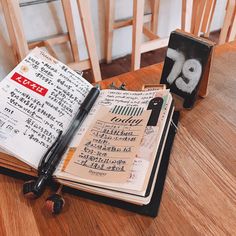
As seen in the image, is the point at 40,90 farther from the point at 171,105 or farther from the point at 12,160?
the point at 171,105

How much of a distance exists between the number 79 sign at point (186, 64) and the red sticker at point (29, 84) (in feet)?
1.11

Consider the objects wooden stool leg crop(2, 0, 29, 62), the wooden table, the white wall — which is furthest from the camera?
the white wall

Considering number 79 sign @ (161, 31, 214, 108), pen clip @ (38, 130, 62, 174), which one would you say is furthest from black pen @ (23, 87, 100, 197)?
number 79 sign @ (161, 31, 214, 108)

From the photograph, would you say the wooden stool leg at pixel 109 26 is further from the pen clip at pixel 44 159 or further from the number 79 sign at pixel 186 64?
the pen clip at pixel 44 159

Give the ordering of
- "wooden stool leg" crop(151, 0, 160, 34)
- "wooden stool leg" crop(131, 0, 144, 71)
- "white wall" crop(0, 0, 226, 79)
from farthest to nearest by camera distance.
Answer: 1. "wooden stool leg" crop(151, 0, 160, 34)
2. "white wall" crop(0, 0, 226, 79)
3. "wooden stool leg" crop(131, 0, 144, 71)

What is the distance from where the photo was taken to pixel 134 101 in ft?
2.20

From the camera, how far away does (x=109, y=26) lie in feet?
6.46

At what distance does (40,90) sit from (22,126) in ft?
0.34

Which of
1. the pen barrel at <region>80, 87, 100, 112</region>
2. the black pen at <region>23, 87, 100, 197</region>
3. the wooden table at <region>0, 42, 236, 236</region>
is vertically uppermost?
the pen barrel at <region>80, 87, 100, 112</region>

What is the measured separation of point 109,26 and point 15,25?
2.50 ft

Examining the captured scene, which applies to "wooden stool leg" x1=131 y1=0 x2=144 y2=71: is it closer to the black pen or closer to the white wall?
the white wall

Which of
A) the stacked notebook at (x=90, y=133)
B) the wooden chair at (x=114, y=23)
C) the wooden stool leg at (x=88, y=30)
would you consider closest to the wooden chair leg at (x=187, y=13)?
the wooden chair at (x=114, y=23)

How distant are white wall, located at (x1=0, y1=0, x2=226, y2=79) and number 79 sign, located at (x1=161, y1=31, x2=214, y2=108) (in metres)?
1.30

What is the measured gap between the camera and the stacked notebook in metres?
0.51
